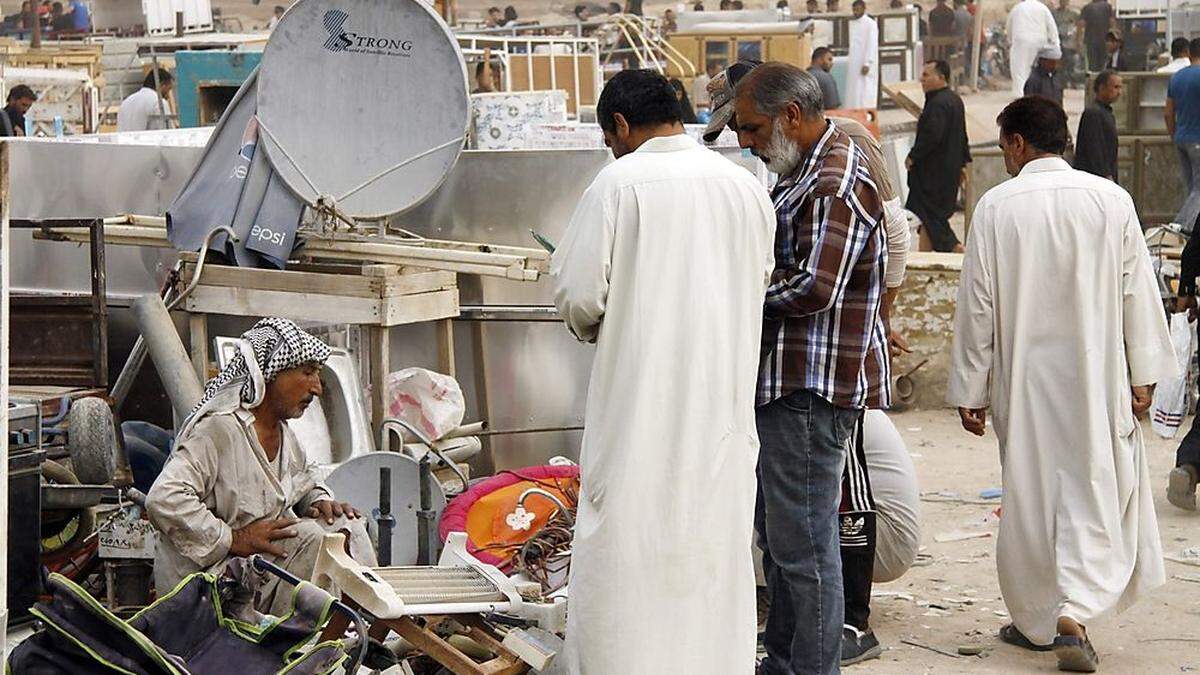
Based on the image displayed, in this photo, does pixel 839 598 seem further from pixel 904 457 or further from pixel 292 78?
pixel 292 78

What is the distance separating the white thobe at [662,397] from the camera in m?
4.18

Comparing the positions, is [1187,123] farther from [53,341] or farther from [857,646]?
[53,341]

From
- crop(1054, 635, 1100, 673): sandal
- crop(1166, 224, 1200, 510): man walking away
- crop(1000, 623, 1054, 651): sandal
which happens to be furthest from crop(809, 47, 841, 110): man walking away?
crop(1054, 635, 1100, 673): sandal

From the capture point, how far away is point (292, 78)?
6965 millimetres

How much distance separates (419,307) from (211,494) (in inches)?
74.7

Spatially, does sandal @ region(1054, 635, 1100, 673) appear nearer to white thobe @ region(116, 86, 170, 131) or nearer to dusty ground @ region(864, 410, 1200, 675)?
dusty ground @ region(864, 410, 1200, 675)

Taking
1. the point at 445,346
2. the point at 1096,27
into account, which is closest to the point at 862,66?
the point at 1096,27

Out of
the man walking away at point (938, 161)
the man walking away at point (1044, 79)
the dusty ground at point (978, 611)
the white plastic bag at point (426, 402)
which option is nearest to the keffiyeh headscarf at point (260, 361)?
the white plastic bag at point (426, 402)

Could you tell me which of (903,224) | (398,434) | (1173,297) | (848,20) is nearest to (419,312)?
(398,434)

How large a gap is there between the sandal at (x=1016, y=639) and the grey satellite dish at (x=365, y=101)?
2812 mm

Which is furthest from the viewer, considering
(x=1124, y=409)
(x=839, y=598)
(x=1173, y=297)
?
(x=1173, y=297)

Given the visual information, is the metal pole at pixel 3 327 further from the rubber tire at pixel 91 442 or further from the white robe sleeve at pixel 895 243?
the white robe sleeve at pixel 895 243

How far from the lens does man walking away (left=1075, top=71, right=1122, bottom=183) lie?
13.8 m

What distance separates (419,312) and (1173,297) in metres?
4.52
